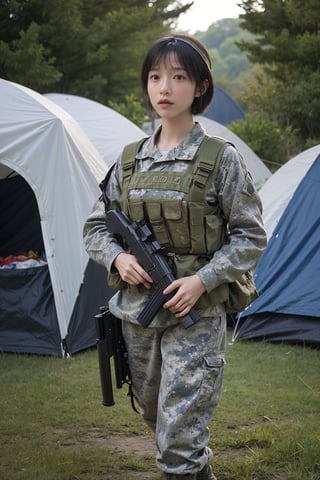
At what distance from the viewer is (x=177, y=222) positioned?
2.68 m

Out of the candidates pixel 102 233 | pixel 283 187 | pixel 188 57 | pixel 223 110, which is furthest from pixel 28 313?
pixel 223 110

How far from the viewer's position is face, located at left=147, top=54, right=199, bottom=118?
2713 millimetres

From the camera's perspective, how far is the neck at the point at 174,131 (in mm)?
2807

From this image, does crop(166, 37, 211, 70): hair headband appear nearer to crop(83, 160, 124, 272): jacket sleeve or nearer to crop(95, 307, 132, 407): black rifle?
crop(83, 160, 124, 272): jacket sleeve

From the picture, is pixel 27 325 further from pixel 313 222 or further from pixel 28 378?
pixel 313 222

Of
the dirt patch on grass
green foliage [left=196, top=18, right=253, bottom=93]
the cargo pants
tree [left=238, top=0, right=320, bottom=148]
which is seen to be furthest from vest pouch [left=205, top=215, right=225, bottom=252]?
green foliage [left=196, top=18, right=253, bottom=93]

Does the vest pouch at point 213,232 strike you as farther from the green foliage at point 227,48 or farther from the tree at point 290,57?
the green foliage at point 227,48

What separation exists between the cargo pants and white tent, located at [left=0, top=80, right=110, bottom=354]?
3014mm

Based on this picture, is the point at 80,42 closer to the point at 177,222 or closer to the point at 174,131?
the point at 174,131

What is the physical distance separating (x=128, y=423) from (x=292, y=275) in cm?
234

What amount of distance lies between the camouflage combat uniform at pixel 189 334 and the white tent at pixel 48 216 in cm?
291

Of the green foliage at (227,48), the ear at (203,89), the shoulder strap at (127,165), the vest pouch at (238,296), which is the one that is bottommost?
the green foliage at (227,48)

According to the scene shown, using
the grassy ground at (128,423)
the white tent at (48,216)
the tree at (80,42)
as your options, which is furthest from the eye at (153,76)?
the tree at (80,42)

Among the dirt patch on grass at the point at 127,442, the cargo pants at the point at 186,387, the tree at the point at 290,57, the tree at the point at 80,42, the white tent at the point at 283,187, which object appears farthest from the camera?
the tree at the point at 80,42
